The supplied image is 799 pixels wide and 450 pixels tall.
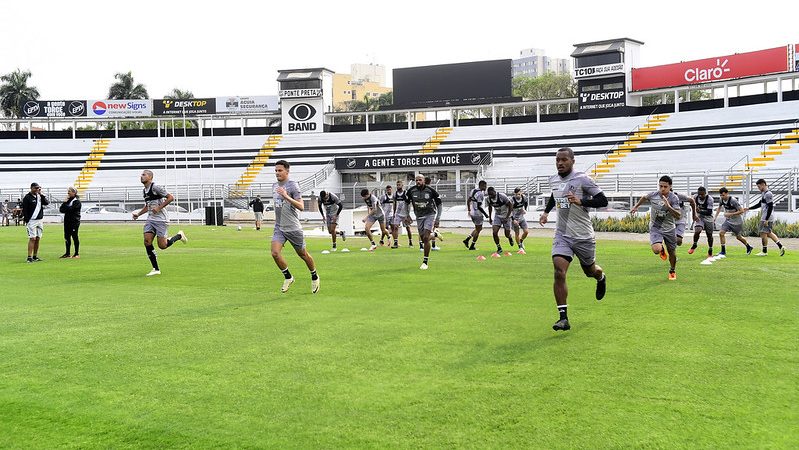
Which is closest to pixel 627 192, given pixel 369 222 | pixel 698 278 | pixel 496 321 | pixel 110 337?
pixel 369 222

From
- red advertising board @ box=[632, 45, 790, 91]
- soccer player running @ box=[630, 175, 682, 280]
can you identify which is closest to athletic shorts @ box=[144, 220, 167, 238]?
soccer player running @ box=[630, 175, 682, 280]

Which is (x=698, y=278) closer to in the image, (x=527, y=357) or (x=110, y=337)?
(x=527, y=357)

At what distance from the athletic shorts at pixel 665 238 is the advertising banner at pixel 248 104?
198ft

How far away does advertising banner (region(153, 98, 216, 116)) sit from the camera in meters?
70.6

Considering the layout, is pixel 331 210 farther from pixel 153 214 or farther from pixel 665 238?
pixel 665 238

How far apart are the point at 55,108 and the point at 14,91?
17.5 m


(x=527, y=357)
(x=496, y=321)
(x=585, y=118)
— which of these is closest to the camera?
(x=527, y=357)

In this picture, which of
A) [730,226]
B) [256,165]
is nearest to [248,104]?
[256,165]

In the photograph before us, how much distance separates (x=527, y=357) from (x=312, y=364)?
193 cm

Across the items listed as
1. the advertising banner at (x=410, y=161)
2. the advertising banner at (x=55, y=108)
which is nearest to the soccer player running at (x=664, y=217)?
the advertising banner at (x=410, y=161)

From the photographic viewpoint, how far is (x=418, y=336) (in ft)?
24.2

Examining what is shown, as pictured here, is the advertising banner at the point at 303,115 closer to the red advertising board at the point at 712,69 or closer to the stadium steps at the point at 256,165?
the stadium steps at the point at 256,165

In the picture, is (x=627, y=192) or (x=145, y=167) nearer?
(x=627, y=192)

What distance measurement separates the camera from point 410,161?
5753cm
